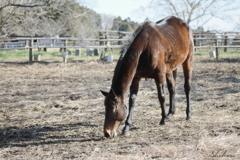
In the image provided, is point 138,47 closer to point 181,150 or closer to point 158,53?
point 158,53

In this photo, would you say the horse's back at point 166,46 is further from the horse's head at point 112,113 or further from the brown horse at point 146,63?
the horse's head at point 112,113

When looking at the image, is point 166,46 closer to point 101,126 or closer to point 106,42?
point 101,126

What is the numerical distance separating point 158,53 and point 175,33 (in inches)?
42.8

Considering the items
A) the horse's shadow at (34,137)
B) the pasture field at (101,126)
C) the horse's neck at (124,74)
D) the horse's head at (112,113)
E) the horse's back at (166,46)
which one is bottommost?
the horse's shadow at (34,137)

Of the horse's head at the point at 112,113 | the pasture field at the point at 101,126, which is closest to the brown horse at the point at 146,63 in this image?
the horse's head at the point at 112,113

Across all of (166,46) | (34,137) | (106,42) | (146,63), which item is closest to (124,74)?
(146,63)

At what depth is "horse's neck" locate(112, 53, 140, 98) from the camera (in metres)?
3.63

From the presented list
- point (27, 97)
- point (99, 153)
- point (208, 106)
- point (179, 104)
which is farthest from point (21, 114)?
point (208, 106)

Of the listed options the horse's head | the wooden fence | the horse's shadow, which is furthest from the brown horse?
the wooden fence

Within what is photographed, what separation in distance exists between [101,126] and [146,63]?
1364 millimetres

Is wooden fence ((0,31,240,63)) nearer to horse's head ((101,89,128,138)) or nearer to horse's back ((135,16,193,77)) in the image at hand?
horse's back ((135,16,193,77))

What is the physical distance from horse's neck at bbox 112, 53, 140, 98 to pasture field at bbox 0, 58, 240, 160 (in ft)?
2.44

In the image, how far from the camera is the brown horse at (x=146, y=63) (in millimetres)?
3520

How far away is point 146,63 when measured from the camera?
13.1 feet
